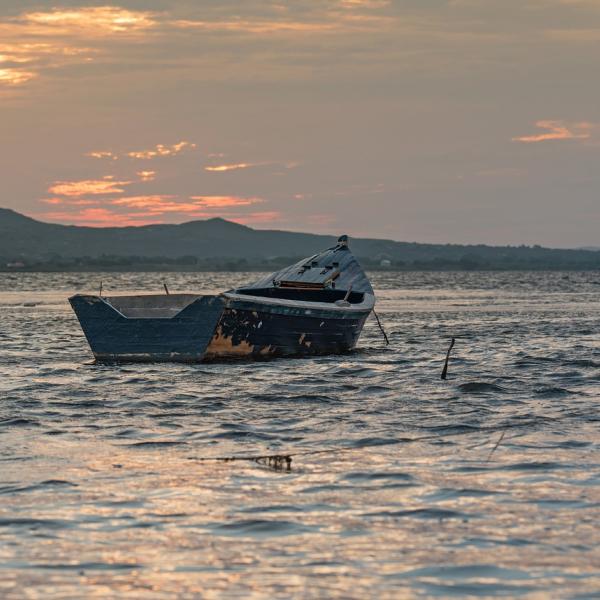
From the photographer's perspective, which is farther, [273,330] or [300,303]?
[300,303]

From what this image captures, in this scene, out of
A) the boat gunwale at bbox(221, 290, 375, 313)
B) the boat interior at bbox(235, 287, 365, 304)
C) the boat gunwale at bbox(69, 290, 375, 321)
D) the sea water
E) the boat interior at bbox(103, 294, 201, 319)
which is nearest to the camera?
the sea water

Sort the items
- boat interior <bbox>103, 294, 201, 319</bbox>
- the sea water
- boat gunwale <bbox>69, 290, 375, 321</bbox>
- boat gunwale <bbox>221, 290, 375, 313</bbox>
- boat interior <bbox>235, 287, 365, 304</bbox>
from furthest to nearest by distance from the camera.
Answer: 1. boat interior <bbox>235, 287, 365, 304</bbox>
2. boat interior <bbox>103, 294, 201, 319</bbox>
3. boat gunwale <bbox>221, 290, 375, 313</bbox>
4. boat gunwale <bbox>69, 290, 375, 321</bbox>
5. the sea water

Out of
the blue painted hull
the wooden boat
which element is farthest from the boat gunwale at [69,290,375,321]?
the blue painted hull

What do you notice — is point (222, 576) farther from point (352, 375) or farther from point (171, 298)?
point (171, 298)

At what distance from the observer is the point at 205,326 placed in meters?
26.3

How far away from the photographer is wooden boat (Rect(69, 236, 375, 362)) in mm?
26312

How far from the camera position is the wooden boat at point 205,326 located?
26.3m

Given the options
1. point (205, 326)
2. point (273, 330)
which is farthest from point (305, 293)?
point (205, 326)

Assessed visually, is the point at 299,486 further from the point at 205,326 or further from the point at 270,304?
the point at 270,304

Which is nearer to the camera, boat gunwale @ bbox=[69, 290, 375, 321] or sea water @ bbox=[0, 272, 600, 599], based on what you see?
sea water @ bbox=[0, 272, 600, 599]

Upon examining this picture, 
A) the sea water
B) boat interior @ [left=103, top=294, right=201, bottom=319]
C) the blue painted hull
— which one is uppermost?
boat interior @ [left=103, top=294, right=201, bottom=319]

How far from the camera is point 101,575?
27.4ft

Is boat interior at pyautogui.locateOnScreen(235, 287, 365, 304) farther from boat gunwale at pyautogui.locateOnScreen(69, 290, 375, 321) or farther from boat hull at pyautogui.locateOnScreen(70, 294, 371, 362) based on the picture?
boat hull at pyautogui.locateOnScreen(70, 294, 371, 362)

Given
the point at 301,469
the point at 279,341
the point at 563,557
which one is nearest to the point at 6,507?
the point at 301,469
